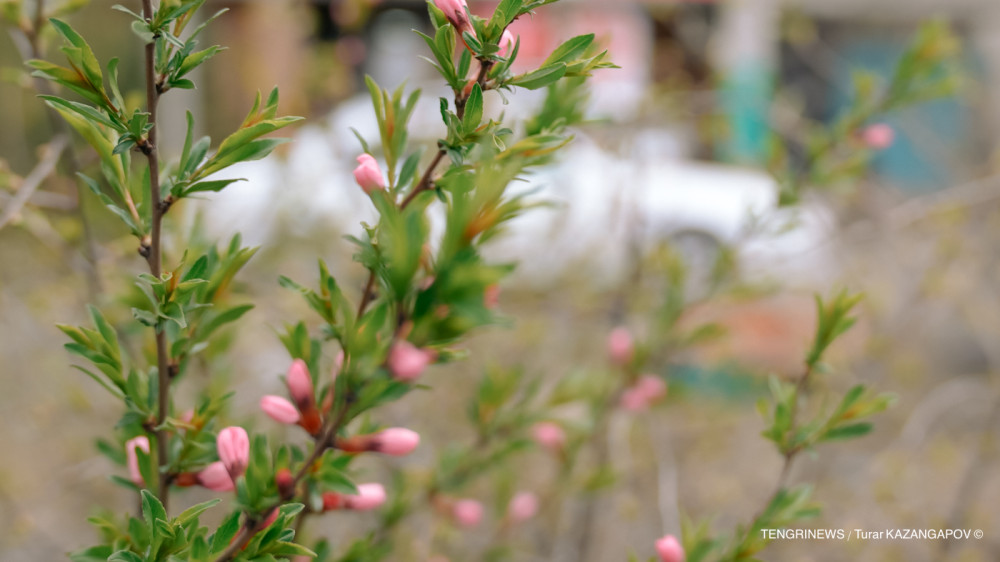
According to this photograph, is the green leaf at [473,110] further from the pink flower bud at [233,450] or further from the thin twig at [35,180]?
the thin twig at [35,180]

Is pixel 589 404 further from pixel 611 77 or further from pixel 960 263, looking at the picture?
pixel 611 77

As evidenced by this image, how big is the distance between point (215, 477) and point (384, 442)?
21 cm

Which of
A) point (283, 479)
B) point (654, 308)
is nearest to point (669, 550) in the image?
point (283, 479)

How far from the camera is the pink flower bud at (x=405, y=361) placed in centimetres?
65

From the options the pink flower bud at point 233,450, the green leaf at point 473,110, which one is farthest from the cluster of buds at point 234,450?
the green leaf at point 473,110

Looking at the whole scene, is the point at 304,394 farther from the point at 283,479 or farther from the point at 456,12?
the point at 456,12

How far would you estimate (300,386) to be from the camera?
77 centimetres

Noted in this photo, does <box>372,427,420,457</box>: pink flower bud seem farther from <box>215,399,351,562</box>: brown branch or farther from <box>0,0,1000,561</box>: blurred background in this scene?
<box>0,0,1000,561</box>: blurred background

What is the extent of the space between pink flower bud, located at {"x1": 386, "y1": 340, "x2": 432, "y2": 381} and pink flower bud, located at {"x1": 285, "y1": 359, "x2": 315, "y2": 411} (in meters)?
0.15

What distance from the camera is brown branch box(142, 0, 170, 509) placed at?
0.68 metres

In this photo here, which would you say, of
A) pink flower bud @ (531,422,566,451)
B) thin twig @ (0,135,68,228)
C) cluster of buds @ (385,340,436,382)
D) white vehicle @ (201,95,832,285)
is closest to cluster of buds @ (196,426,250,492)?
cluster of buds @ (385,340,436,382)

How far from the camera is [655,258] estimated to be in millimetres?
2574

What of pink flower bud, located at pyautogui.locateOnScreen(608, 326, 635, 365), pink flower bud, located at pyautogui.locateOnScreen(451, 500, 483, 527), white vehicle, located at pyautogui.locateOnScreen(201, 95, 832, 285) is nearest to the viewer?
pink flower bud, located at pyautogui.locateOnScreen(451, 500, 483, 527)

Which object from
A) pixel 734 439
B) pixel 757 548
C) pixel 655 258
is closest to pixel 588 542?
pixel 655 258
